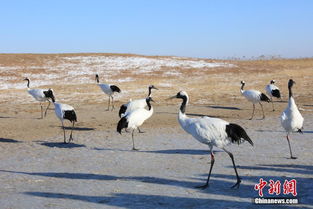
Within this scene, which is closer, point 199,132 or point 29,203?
point 29,203

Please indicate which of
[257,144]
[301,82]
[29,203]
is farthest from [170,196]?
[301,82]

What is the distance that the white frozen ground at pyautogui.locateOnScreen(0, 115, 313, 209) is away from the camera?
7.86 m

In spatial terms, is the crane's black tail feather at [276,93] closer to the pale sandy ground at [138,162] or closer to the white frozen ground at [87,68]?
the pale sandy ground at [138,162]

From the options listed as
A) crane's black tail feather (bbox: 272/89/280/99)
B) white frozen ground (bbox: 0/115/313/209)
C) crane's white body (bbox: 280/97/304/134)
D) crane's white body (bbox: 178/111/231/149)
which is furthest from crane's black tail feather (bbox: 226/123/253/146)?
crane's black tail feather (bbox: 272/89/280/99)

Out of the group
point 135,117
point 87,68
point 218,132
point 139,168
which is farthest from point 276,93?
point 87,68

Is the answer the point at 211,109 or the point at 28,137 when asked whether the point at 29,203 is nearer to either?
the point at 28,137

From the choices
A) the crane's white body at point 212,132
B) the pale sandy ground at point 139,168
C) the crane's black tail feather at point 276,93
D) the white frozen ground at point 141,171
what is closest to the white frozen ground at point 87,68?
the crane's black tail feather at point 276,93

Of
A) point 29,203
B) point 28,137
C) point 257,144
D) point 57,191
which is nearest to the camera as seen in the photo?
point 29,203

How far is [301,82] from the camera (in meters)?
33.3

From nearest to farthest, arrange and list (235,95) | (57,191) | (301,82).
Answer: (57,191), (235,95), (301,82)

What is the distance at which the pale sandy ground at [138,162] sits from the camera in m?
7.98

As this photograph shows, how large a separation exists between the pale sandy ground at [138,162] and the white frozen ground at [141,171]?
0.06ft

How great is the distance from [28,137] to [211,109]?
9.88 metres

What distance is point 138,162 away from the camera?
36.6 ft
